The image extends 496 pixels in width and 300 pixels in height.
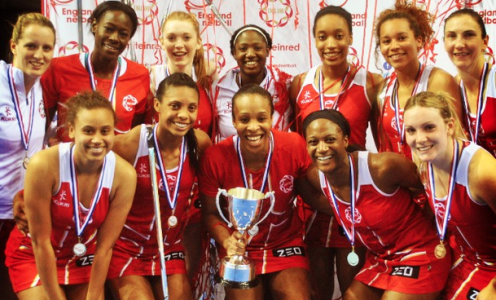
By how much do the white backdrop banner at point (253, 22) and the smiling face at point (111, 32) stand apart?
0.90m

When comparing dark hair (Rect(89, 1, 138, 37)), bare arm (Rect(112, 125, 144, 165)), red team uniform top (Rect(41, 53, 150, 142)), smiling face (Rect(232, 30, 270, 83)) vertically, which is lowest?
bare arm (Rect(112, 125, 144, 165))

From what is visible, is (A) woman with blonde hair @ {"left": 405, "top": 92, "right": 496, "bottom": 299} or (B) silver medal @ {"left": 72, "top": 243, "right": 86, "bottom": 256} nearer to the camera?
(A) woman with blonde hair @ {"left": 405, "top": 92, "right": 496, "bottom": 299}

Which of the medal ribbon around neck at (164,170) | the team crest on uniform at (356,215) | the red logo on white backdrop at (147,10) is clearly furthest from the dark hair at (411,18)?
Result: the red logo on white backdrop at (147,10)

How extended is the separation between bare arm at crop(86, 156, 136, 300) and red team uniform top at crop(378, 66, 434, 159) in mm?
1370

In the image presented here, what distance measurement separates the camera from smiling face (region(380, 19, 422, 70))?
3.13 m

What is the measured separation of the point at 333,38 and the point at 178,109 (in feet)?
3.24

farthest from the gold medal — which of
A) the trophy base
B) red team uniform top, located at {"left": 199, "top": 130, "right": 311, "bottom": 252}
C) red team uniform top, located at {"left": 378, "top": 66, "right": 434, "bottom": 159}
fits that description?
the trophy base

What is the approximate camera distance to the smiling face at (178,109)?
2.87 meters

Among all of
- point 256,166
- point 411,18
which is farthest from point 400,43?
point 256,166

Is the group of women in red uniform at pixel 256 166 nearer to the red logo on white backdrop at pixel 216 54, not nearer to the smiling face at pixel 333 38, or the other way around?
the smiling face at pixel 333 38

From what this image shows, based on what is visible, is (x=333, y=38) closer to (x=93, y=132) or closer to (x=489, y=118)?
(x=489, y=118)

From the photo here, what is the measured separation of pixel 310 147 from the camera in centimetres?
282

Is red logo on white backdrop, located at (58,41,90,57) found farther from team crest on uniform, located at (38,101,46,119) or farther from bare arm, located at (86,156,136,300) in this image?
bare arm, located at (86,156,136,300)

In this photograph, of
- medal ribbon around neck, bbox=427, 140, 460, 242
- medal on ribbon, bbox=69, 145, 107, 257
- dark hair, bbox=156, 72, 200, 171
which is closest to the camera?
medal ribbon around neck, bbox=427, 140, 460, 242
